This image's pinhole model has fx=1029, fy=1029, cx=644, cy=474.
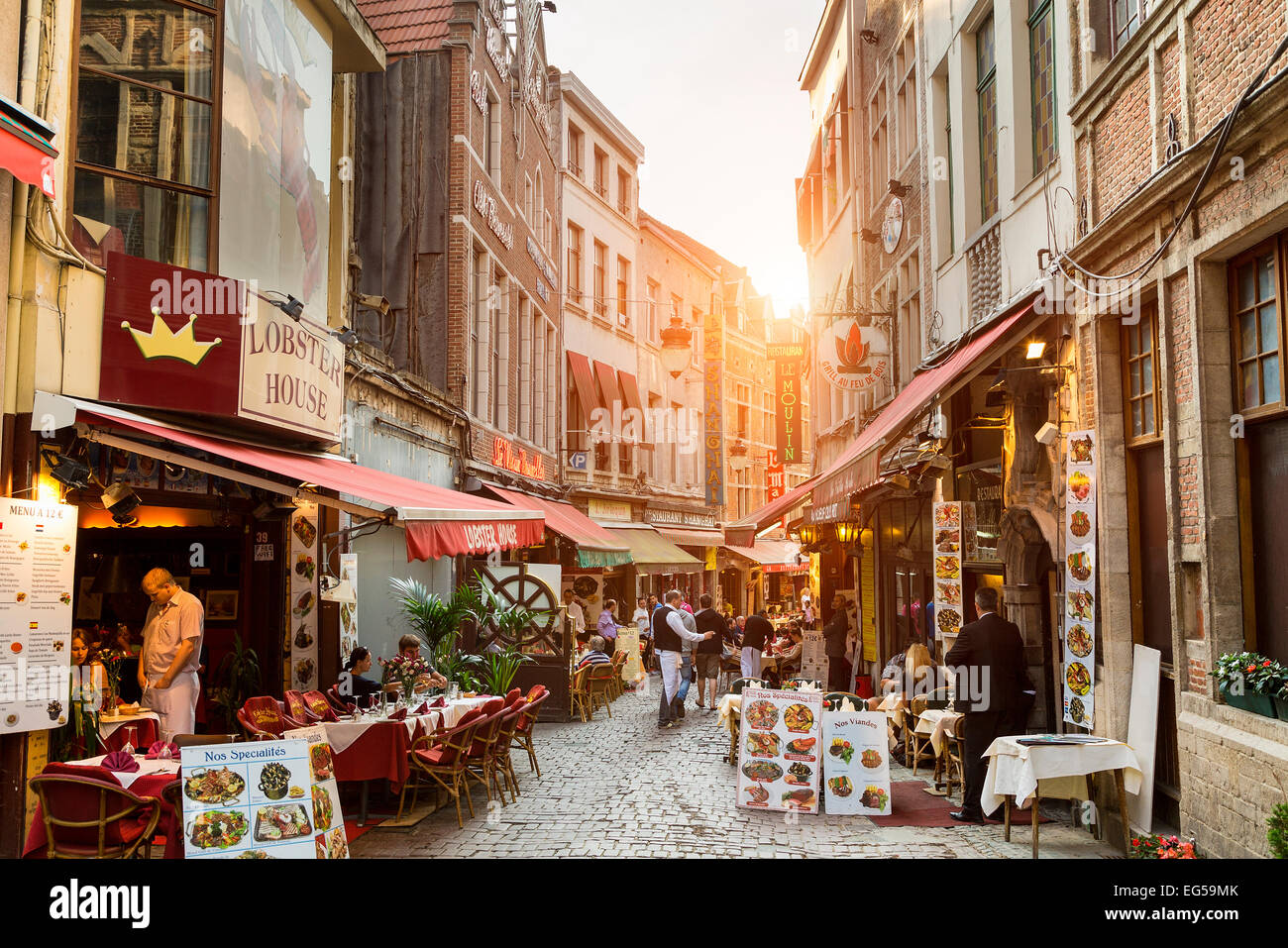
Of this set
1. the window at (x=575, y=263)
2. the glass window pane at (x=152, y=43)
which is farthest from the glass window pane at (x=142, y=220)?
the window at (x=575, y=263)

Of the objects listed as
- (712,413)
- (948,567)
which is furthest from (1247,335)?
(712,413)

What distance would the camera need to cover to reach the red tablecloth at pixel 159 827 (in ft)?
18.8

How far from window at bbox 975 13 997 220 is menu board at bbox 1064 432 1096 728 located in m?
4.33

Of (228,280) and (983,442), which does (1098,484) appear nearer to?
(983,442)

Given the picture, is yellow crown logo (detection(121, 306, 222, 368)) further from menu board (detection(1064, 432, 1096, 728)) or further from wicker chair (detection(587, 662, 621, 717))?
wicker chair (detection(587, 662, 621, 717))

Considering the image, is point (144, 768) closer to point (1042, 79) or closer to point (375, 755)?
point (375, 755)

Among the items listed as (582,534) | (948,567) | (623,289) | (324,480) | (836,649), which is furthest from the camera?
A: (623,289)

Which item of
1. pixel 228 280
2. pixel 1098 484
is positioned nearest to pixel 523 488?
pixel 228 280

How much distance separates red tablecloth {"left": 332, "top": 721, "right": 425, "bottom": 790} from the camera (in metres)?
7.84

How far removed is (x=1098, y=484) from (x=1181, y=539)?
48.0 inches

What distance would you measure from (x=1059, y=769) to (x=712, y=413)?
96.9ft

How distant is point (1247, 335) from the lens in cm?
627

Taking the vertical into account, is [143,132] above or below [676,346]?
below

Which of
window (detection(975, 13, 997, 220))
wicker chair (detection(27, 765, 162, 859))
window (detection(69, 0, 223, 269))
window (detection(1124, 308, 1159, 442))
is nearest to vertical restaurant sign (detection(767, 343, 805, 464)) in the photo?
window (detection(975, 13, 997, 220))
